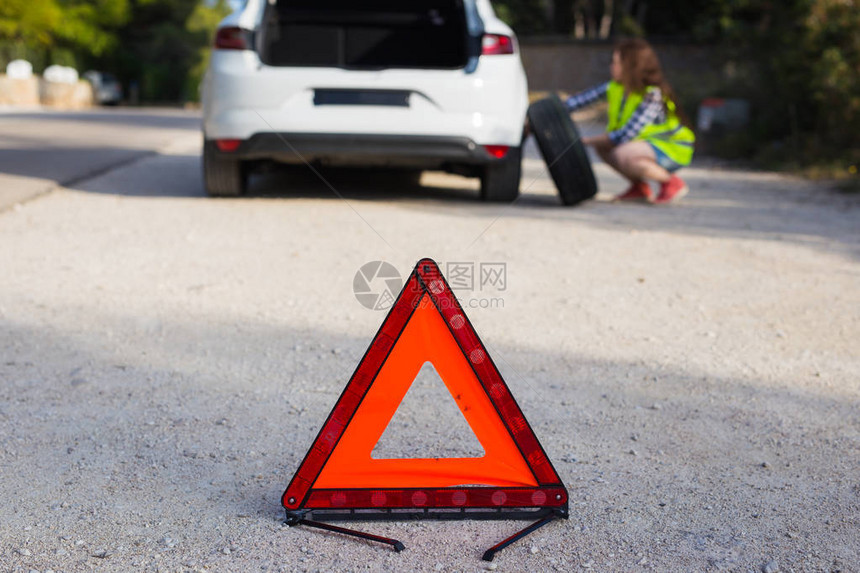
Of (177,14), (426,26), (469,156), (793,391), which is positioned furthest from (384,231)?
(177,14)

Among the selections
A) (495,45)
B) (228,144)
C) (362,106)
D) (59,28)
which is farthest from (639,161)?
(59,28)

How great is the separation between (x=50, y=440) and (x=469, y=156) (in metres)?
4.00

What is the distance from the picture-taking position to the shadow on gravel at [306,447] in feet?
6.63

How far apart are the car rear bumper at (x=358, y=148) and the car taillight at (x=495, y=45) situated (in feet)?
2.11

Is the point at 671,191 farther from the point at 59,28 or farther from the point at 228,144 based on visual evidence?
the point at 59,28

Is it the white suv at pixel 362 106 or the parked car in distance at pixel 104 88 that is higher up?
the white suv at pixel 362 106

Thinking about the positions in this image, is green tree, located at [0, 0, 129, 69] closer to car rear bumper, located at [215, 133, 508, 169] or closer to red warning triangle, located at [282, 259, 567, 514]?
car rear bumper, located at [215, 133, 508, 169]

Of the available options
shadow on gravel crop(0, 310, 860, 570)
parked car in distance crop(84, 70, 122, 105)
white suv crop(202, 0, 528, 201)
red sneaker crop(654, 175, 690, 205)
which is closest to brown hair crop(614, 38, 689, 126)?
red sneaker crop(654, 175, 690, 205)

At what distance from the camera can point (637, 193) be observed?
7570 mm

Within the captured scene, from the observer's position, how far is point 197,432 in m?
2.57

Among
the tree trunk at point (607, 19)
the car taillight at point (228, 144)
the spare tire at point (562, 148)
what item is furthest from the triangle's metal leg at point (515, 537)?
the tree trunk at point (607, 19)

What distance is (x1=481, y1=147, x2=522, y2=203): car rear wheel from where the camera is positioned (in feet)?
21.2

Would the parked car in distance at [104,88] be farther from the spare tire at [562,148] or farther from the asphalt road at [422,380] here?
the spare tire at [562,148]

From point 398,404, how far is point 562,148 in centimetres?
493
